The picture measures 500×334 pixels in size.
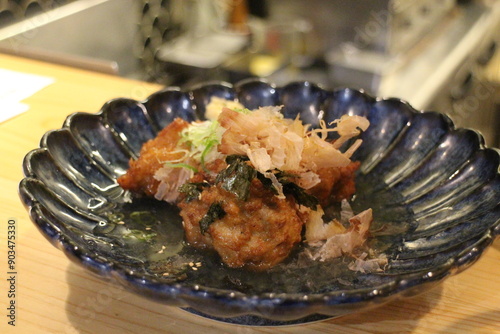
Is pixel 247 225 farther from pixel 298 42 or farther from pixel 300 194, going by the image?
pixel 298 42

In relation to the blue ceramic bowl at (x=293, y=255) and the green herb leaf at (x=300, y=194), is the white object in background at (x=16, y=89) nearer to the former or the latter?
the blue ceramic bowl at (x=293, y=255)

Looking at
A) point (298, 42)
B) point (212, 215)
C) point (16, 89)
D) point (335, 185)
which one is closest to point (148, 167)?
point (212, 215)

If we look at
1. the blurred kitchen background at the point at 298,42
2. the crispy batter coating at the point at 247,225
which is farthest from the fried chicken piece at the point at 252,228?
the blurred kitchen background at the point at 298,42

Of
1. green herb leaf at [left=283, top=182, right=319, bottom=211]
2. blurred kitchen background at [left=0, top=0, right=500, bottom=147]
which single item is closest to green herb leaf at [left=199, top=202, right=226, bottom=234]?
green herb leaf at [left=283, top=182, right=319, bottom=211]

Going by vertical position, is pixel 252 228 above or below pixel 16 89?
above

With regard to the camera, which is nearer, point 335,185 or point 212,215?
point 212,215
